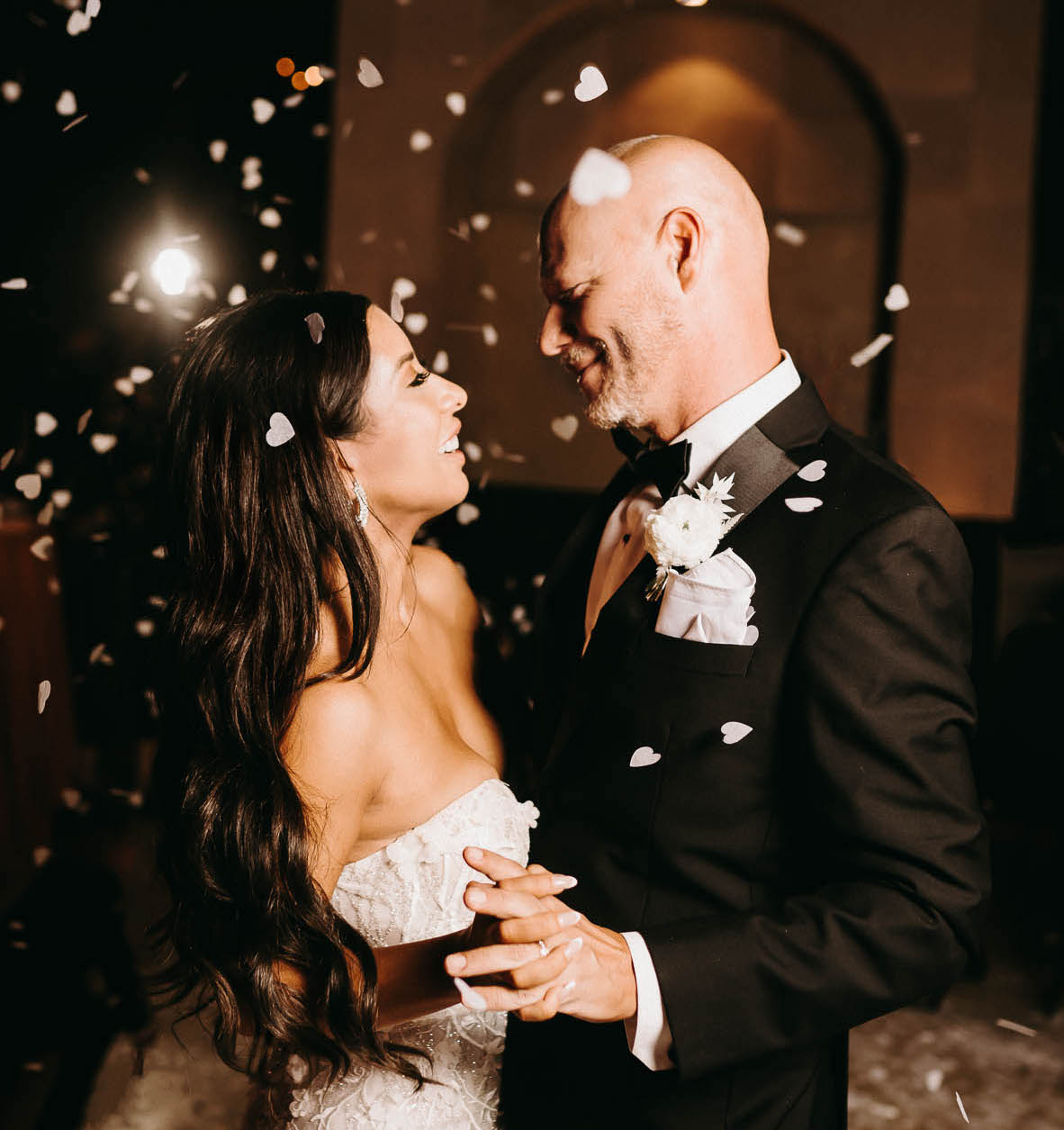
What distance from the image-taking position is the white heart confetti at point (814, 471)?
5.57ft

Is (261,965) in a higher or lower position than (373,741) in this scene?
lower

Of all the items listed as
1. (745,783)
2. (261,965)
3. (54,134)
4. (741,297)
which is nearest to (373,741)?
(261,965)

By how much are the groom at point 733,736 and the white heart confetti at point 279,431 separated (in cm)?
48

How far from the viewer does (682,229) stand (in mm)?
1790

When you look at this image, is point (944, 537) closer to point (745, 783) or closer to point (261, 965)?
point (745, 783)

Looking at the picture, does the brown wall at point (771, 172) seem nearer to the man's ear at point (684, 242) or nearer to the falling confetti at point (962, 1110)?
the falling confetti at point (962, 1110)

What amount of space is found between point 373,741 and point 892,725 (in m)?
0.83

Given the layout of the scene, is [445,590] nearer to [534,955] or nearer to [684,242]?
[684,242]

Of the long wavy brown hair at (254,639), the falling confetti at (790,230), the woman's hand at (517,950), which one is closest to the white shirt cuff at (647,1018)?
the woman's hand at (517,950)

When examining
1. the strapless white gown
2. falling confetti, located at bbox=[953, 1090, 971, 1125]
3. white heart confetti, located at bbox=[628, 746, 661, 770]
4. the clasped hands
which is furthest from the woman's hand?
falling confetti, located at bbox=[953, 1090, 971, 1125]

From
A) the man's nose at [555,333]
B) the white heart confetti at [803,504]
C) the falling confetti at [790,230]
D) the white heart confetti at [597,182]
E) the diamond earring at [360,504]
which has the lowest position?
the diamond earring at [360,504]

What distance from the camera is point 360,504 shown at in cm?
201

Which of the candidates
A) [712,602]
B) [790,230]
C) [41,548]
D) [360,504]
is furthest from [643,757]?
[790,230]

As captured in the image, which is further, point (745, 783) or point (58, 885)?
point (58, 885)
